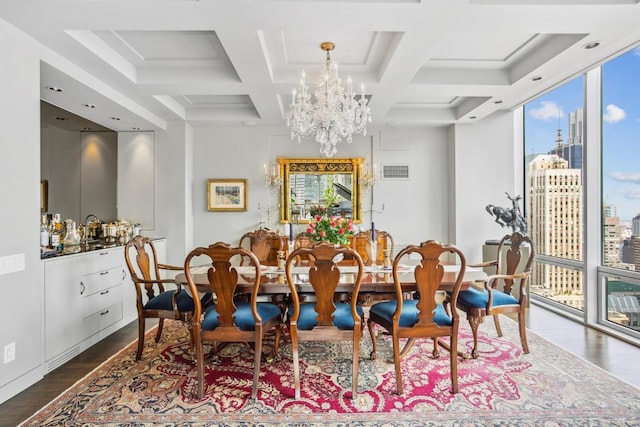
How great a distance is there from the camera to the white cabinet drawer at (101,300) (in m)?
3.54

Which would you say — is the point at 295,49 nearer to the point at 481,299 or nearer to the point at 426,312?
the point at 426,312

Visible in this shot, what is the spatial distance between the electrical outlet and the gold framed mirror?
3560 millimetres

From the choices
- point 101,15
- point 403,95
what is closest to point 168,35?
point 101,15

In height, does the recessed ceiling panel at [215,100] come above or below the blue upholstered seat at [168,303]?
above

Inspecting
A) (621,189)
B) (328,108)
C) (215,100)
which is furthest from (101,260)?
(621,189)

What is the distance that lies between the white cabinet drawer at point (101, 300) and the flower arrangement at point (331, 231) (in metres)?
2.24

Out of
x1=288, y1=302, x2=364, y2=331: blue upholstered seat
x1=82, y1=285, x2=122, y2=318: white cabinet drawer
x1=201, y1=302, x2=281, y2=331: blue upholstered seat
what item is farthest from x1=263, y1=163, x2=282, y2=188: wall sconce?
x1=288, y1=302, x2=364, y2=331: blue upholstered seat

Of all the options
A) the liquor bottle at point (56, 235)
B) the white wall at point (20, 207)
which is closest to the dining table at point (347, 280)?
the white wall at point (20, 207)

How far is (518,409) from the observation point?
2359 millimetres

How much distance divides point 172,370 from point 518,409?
2516mm

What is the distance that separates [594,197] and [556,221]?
0.82m

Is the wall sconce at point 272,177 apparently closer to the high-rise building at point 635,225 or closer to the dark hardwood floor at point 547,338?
the dark hardwood floor at point 547,338

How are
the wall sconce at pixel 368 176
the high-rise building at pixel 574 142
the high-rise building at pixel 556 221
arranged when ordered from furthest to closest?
the wall sconce at pixel 368 176 < the high-rise building at pixel 556 221 < the high-rise building at pixel 574 142

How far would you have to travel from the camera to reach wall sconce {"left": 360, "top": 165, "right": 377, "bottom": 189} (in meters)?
5.74
